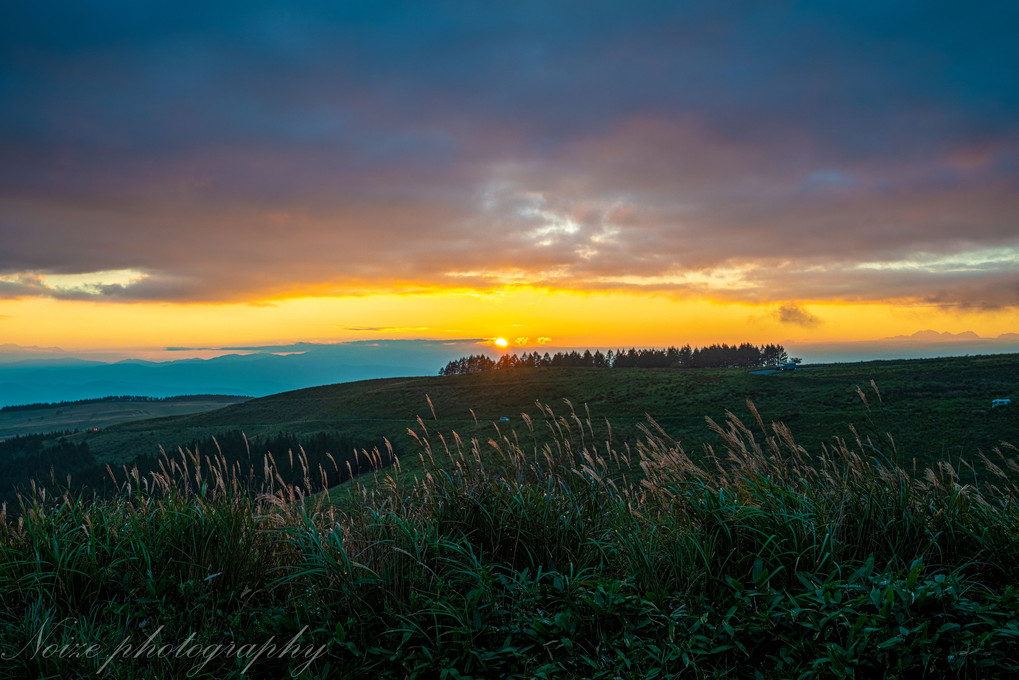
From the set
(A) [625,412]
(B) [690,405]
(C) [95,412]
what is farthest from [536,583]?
(C) [95,412]

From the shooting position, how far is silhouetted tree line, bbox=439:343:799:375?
112188 millimetres

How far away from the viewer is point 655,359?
12306 cm

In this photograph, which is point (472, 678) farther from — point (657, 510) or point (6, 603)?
point (6, 603)

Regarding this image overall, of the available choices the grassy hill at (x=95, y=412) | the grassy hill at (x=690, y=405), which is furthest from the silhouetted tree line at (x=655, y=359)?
the grassy hill at (x=95, y=412)

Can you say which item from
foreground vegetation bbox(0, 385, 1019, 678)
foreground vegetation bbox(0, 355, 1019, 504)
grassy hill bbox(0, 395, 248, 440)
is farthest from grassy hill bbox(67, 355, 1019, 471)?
grassy hill bbox(0, 395, 248, 440)

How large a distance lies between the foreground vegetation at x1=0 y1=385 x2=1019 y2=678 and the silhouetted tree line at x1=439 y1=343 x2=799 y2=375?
99.8 meters

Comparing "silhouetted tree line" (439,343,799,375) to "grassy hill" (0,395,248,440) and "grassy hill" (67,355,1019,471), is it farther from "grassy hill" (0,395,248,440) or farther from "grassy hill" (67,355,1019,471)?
"grassy hill" (0,395,248,440)

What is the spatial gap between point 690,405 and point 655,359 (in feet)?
255

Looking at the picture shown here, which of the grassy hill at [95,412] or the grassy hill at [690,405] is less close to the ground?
the grassy hill at [690,405]

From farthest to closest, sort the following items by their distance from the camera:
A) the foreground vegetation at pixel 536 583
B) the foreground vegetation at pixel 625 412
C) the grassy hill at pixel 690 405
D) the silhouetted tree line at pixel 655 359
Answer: the silhouetted tree line at pixel 655 359 < the foreground vegetation at pixel 625 412 < the grassy hill at pixel 690 405 < the foreground vegetation at pixel 536 583

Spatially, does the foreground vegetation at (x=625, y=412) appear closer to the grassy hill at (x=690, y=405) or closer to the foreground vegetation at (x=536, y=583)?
the grassy hill at (x=690, y=405)

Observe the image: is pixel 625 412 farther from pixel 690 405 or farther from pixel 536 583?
pixel 536 583

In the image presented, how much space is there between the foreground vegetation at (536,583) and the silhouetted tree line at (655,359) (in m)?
99.8

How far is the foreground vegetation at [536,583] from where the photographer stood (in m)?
3.37
